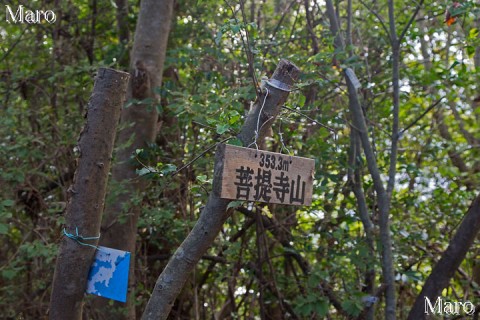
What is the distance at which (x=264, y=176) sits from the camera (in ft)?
7.55

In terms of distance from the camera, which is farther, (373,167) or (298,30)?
(298,30)

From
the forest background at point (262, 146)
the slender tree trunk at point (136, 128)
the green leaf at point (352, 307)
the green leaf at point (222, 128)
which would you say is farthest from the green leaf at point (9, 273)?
the green leaf at point (222, 128)

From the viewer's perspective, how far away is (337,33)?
4328 mm

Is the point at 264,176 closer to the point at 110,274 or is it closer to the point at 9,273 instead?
the point at 110,274

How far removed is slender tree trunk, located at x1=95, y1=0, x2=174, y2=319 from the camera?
419cm

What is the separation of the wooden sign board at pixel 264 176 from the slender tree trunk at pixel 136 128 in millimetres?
1759

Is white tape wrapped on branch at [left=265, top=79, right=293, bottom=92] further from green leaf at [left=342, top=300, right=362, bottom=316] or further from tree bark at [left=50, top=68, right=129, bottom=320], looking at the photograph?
green leaf at [left=342, top=300, right=362, bottom=316]

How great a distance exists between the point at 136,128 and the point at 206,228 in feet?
6.82

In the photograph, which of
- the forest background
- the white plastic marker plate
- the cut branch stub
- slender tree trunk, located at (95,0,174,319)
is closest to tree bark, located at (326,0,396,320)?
the forest background

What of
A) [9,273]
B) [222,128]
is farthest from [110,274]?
[9,273]

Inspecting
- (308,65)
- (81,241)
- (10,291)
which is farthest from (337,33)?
(10,291)

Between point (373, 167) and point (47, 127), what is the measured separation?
2.56 m

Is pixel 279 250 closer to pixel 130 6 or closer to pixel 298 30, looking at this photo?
pixel 298 30

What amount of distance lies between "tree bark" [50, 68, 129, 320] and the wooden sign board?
0.69m
